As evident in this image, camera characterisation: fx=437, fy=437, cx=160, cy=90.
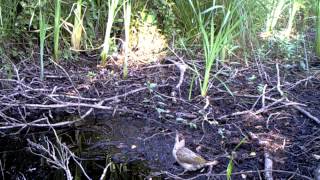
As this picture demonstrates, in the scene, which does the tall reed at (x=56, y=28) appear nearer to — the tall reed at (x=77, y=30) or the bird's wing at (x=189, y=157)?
the tall reed at (x=77, y=30)

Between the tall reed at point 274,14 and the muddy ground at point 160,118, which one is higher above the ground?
the tall reed at point 274,14

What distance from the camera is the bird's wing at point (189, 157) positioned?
1.92 m

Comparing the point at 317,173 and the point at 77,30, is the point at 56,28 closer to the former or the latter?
the point at 77,30

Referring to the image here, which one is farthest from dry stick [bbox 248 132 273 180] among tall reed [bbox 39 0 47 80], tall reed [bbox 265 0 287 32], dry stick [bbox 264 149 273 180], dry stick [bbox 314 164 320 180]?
tall reed [bbox 265 0 287 32]

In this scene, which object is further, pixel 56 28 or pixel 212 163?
pixel 56 28

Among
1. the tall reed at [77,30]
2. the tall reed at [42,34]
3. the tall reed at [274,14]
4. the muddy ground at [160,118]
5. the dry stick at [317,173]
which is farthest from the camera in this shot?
the tall reed at [274,14]

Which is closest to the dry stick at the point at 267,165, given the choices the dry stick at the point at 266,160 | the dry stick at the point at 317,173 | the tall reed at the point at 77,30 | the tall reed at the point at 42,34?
the dry stick at the point at 266,160

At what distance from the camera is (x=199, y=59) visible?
318 cm

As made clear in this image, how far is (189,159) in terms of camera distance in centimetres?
192

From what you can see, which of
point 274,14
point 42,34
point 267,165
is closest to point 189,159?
point 267,165

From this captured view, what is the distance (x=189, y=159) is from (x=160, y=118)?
1.68 ft

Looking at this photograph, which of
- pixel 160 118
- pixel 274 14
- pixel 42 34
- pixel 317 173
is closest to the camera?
pixel 317 173

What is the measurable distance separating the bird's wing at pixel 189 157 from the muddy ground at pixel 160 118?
0.05 metres

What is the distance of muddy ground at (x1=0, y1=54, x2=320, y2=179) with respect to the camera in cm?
200
